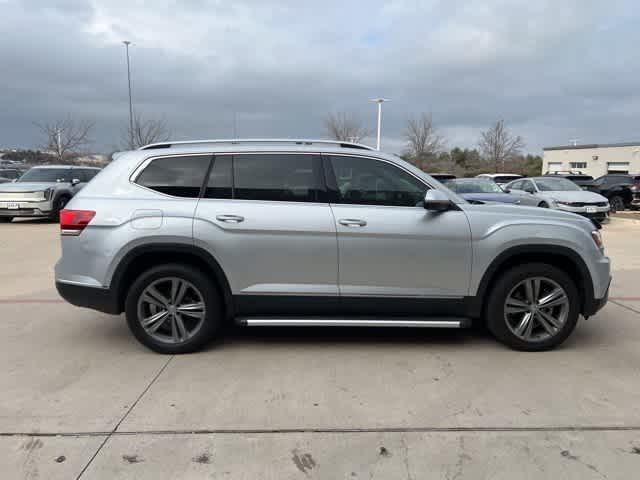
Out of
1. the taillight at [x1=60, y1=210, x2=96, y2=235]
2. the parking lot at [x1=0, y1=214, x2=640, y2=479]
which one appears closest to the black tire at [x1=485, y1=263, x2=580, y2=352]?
the parking lot at [x1=0, y1=214, x2=640, y2=479]

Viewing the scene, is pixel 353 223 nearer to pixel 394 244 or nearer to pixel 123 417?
pixel 394 244

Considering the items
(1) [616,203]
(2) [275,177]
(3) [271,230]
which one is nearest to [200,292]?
(3) [271,230]

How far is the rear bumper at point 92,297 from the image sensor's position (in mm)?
4059

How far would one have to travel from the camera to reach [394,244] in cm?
398

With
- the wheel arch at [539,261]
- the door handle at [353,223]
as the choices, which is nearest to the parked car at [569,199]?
the wheel arch at [539,261]

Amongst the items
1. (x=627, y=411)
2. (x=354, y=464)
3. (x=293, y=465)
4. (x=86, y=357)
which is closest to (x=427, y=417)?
(x=354, y=464)

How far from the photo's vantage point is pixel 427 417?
10.3ft

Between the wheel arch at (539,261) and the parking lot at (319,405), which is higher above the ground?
the wheel arch at (539,261)

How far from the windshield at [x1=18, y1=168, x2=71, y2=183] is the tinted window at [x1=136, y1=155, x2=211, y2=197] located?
489 inches

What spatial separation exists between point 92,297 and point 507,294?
141 inches

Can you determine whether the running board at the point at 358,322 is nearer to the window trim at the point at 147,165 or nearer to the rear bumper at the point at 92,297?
the rear bumper at the point at 92,297

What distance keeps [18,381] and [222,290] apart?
1689 millimetres

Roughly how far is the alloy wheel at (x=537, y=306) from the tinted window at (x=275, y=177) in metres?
1.97

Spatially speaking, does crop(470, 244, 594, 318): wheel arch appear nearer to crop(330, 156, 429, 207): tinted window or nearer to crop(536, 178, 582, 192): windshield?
crop(330, 156, 429, 207): tinted window
